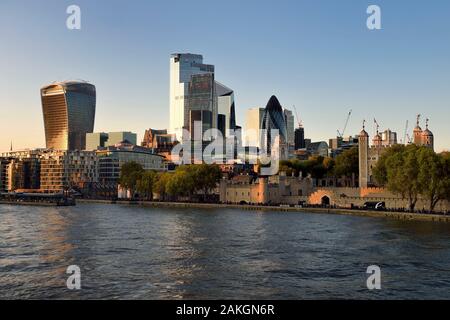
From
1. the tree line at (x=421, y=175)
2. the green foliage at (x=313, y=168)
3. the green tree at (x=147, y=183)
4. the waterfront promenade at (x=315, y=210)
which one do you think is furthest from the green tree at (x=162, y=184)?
the tree line at (x=421, y=175)

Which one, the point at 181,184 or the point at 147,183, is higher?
the point at 147,183

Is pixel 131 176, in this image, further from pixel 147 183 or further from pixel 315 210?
pixel 315 210

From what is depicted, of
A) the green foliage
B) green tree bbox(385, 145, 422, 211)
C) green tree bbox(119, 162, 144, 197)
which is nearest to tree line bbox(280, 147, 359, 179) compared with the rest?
the green foliage

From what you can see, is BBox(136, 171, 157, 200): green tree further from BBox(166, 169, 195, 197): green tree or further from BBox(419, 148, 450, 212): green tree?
BBox(419, 148, 450, 212): green tree

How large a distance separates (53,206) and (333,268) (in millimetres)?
110699

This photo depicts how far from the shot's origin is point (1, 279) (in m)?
36.9

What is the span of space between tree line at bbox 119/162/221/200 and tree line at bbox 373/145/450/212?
53.7 m

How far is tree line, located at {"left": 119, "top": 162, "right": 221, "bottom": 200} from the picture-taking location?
5379 inches

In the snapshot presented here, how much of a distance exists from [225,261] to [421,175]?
5385 centimetres

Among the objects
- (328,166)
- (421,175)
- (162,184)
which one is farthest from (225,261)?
(328,166)

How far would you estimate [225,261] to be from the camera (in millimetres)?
44281
